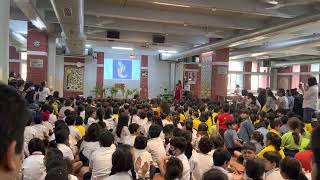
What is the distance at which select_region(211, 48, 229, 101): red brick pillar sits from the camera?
48.1 feet

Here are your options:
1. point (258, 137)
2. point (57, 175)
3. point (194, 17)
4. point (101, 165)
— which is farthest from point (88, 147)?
point (194, 17)

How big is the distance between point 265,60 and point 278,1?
15293 millimetres

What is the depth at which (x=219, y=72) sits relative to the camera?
14.6 metres

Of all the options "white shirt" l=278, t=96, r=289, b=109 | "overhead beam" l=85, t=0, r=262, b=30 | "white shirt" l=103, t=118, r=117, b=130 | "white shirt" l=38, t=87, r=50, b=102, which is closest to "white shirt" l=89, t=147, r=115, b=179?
"white shirt" l=103, t=118, r=117, b=130

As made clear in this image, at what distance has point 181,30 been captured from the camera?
527 inches

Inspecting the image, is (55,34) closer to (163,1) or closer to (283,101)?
(163,1)

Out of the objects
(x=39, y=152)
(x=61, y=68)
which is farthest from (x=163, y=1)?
(x=61, y=68)

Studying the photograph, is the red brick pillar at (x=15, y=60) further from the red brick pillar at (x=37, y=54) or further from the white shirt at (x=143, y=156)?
the white shirt at (x=143, y=156)

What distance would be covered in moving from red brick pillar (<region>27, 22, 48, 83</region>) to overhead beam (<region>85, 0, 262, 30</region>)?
382cm

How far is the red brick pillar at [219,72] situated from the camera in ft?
48.1

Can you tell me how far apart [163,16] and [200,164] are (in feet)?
22.4

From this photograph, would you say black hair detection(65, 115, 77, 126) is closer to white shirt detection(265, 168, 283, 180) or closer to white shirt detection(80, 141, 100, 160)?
white shirt detection(80, 141, 100, 160)

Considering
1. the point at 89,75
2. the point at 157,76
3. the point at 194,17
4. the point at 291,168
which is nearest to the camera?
the point at 291,168

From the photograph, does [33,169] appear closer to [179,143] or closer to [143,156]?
[143,156]
